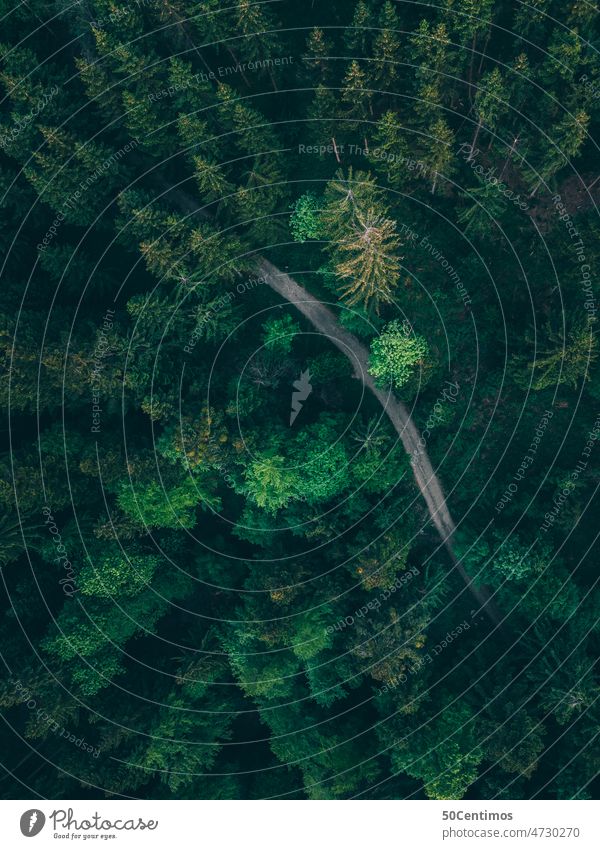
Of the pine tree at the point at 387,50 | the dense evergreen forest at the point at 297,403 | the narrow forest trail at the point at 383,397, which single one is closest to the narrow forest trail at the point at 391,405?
the narrow forest trail at the point at 383,397

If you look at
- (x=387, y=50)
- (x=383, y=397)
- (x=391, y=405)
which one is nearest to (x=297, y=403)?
(x=383, y=397)

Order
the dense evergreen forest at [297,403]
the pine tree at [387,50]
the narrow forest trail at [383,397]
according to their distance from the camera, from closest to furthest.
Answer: the pine tree at [387,50]
the dense evergreen forest at [297,403]
the narrow forest trail at [383,397]

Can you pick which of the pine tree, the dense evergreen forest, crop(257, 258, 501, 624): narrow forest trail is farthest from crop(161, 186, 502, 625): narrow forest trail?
the pine tree

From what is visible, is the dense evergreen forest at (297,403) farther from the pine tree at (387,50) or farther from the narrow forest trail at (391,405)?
the pine tree at (387,50)

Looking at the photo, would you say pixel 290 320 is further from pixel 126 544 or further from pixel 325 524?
pixel 126 544

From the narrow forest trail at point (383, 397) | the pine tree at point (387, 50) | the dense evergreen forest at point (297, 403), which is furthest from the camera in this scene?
the narrow forest trail at point (383, 397)

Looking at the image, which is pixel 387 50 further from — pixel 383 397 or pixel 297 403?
pixel 297 403
